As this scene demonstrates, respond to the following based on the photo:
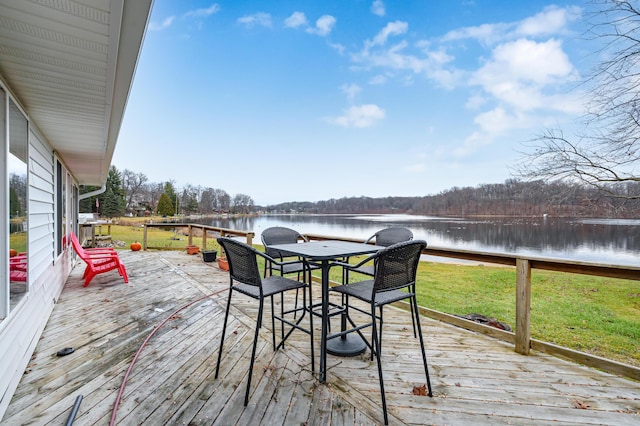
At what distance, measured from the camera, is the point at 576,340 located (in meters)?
3.87

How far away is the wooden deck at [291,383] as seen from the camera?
1.80 metres

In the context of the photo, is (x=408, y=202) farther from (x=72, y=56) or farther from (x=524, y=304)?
(x=72, y=56)

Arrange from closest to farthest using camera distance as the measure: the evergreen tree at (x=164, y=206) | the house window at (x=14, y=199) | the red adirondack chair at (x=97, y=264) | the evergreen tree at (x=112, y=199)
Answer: the house window at (x=14, y=199) < the red adirondack chair at (x=97, y=264) < the evergreen tree at (x=112, y=199) < the evergreen tree at (x=164, y=206)

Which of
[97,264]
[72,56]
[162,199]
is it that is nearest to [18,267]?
[72,56]

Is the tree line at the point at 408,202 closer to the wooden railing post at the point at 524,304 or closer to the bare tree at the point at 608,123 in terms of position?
the bare tree at the point at 608,123

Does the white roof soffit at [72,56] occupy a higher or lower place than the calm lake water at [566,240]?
higher

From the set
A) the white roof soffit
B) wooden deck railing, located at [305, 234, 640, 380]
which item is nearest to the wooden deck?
wooden deck railing, located at [305, 234, 640, 380]

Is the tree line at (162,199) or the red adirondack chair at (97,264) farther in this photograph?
the tree line at (162,199)

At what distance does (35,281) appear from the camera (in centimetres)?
305

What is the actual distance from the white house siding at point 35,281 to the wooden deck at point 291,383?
0.46 feet

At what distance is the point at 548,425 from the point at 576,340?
294 centimetres

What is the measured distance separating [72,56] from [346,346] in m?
2.82

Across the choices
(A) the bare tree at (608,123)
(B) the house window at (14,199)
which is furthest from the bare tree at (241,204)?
(B) the house window at (14,199)

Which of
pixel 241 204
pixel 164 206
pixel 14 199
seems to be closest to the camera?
pixel 14 199
